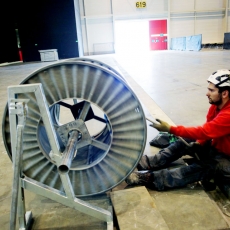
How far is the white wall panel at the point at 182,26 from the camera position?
21267 millimetres

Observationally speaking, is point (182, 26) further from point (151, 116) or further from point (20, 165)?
point (20, 165)

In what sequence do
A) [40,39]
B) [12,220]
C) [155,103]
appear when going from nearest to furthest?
[12,220] → [155,103] → [40,39]

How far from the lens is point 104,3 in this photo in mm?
20531

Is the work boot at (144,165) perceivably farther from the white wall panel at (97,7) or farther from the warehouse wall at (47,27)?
the white wall panel at (97,7)

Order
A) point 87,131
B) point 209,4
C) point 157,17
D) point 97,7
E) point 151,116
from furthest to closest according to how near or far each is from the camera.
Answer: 1. point 157,17
2. point 209,4
3. point 97,7
4. point 151,116
5. point 87,131

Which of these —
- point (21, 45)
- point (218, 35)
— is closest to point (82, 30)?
point (21, 45)

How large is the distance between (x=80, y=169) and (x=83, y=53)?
→ 2061 cm

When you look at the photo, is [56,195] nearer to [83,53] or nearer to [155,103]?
[155,103]

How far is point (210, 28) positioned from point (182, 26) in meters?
2.41

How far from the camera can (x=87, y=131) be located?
1.62 metres

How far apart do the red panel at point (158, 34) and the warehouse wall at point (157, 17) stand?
46 cm

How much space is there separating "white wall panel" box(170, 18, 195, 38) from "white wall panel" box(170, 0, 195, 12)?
0.80 meters

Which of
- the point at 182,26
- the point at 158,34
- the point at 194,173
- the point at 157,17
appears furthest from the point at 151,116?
the point at 182,26

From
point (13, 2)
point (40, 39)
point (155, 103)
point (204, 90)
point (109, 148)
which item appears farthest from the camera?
point (40, 39)
